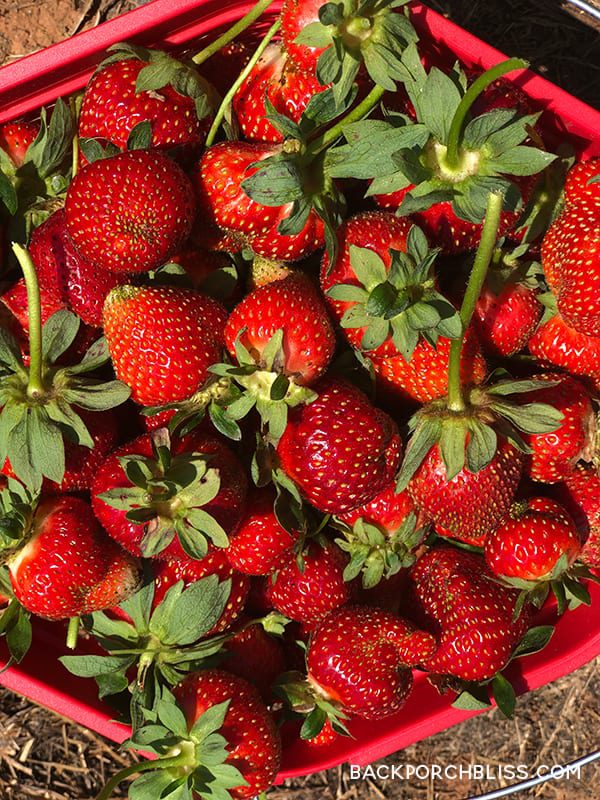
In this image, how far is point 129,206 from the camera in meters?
1.20

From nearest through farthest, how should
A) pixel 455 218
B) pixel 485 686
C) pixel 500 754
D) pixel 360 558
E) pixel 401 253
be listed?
1. pixel 401 253
2. pixel 455 218
3. pixel 360 558
4. pixel 485 686
5. pixel 500 754

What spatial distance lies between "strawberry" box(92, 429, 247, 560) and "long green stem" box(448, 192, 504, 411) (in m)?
0.37

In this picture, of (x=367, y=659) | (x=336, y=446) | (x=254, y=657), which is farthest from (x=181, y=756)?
(x=336, y=446)

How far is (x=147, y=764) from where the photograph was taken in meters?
1.33

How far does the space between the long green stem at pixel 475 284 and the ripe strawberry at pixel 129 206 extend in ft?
1.44

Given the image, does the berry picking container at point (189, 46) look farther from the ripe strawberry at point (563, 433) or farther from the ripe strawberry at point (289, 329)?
the ripe strawberry at point (289, 329)

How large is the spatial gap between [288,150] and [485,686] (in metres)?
1.06

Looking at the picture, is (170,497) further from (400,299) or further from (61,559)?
(400,299)

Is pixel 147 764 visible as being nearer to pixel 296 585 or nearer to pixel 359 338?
pixel 296 585

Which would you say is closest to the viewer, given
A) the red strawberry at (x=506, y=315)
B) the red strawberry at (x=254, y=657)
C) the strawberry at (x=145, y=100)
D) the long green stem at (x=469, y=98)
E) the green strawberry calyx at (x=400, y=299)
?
the long green stem at (x=469, y=98)

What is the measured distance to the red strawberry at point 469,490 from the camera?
1308 mm

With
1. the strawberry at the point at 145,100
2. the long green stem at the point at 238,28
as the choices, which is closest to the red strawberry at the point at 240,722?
the strawberry at the point at 145,100

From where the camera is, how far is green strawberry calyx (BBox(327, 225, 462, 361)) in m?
1.17

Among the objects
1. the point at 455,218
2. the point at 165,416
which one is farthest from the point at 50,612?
the point at 455,218
